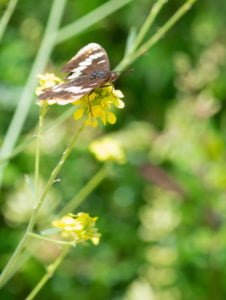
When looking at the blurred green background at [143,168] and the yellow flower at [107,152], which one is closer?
the yellow flower at [107,152]

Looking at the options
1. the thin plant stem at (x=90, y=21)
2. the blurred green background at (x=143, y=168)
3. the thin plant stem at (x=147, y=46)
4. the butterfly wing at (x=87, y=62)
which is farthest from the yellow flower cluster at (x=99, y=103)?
the blurred green background at (x=143, y=168)

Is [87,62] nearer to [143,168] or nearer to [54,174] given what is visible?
[54,174]

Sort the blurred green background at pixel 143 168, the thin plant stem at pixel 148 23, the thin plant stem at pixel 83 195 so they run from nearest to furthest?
the thin plant stem at pixel 148 23, the thin plant stem at pixel 83 195, the blurred green background at pixel 143 168

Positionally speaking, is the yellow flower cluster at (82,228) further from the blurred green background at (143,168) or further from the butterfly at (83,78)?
the blurred green background at (143,168)

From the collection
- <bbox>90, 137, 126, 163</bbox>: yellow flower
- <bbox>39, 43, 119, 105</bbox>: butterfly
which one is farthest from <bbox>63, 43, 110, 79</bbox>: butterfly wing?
<bbox>90, 137, 126, 163</bbox>: yellow flower

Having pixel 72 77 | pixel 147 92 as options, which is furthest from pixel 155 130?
pixel 72 77

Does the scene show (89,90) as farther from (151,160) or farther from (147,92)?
(147,92)
